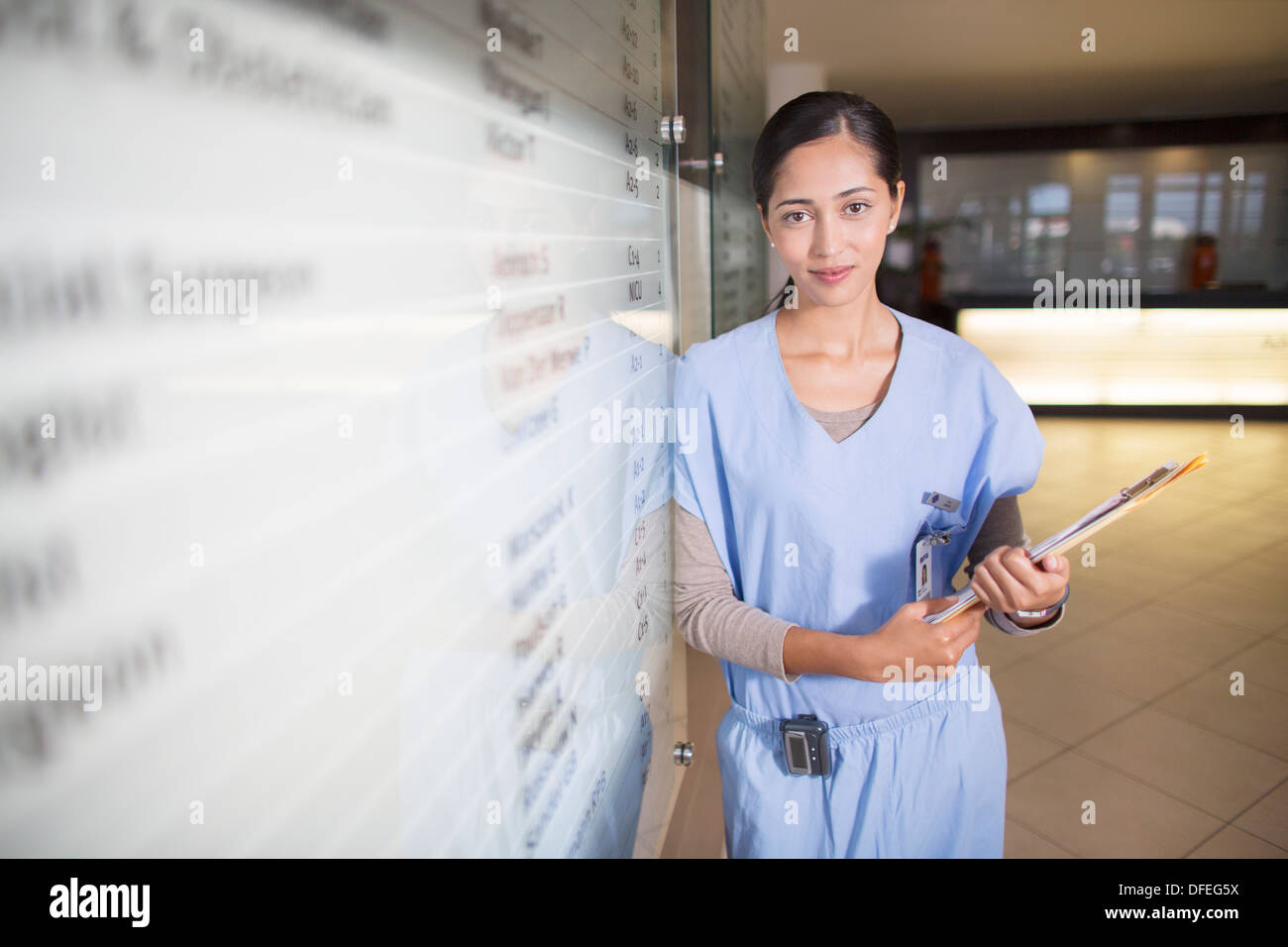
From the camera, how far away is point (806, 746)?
3.76ft

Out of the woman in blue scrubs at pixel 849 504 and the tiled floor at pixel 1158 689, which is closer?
the woman in blue scrubs at pixel 849 504

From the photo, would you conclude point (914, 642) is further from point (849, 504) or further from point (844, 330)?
point (844, 330)

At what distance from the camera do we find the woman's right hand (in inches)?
38.9

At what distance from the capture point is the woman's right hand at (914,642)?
99 cm

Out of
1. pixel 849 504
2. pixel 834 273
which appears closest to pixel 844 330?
pixel 834 273

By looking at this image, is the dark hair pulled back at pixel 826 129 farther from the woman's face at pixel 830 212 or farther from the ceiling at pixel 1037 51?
the ceiling at pixel 1037 51

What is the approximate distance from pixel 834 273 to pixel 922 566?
0.37 meters

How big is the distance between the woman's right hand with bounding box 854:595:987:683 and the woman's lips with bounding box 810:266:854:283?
387 mm

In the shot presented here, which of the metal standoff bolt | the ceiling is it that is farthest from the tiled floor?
the ceiling

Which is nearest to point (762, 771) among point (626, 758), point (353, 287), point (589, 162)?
point (626, 758)

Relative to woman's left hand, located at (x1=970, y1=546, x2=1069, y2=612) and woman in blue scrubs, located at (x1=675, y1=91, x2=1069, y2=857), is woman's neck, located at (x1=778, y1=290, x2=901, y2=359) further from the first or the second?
woman's left hand, located at (x1=970, y1=546, x2=1069, y2=612)

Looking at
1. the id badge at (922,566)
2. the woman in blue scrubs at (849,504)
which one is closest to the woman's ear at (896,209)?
the woman in blue scrubs at (849,504)
